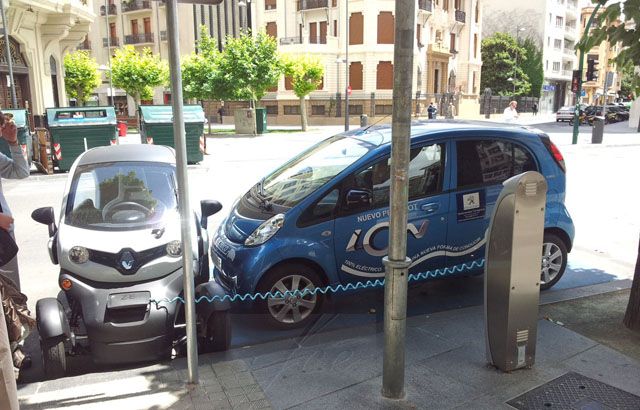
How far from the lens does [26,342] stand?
462 centimetres

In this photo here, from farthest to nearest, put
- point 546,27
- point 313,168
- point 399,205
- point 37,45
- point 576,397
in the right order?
1. point 546,27
2. point 37,45
3. point 313,168
4. point 576,397
5. point 399,205

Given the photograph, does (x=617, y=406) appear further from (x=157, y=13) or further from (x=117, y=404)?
(x=157, y=13)

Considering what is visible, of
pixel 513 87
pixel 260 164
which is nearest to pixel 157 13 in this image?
pixel 513 87

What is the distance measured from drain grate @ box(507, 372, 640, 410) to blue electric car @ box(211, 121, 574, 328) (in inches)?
68.0

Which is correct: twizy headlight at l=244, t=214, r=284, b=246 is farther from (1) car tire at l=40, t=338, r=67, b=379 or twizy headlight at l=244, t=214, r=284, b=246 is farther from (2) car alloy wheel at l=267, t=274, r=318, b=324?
(1) car tire at l=40, t=338, r=67, b=379

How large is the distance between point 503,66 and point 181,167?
66.0 meters

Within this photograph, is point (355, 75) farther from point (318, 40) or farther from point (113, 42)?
point (113, 42)

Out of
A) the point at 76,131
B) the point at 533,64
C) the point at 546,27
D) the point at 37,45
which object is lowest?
the point at 76,131

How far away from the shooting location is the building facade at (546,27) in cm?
6625

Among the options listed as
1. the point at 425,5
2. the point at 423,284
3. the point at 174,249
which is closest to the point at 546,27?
the point at 425,5

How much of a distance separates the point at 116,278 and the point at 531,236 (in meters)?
3.01

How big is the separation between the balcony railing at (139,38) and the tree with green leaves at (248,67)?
99.6 feet

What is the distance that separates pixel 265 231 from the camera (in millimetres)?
4703

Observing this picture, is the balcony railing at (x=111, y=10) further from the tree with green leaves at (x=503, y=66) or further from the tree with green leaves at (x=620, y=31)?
the tree with green leaves at (x=620, y=31)
